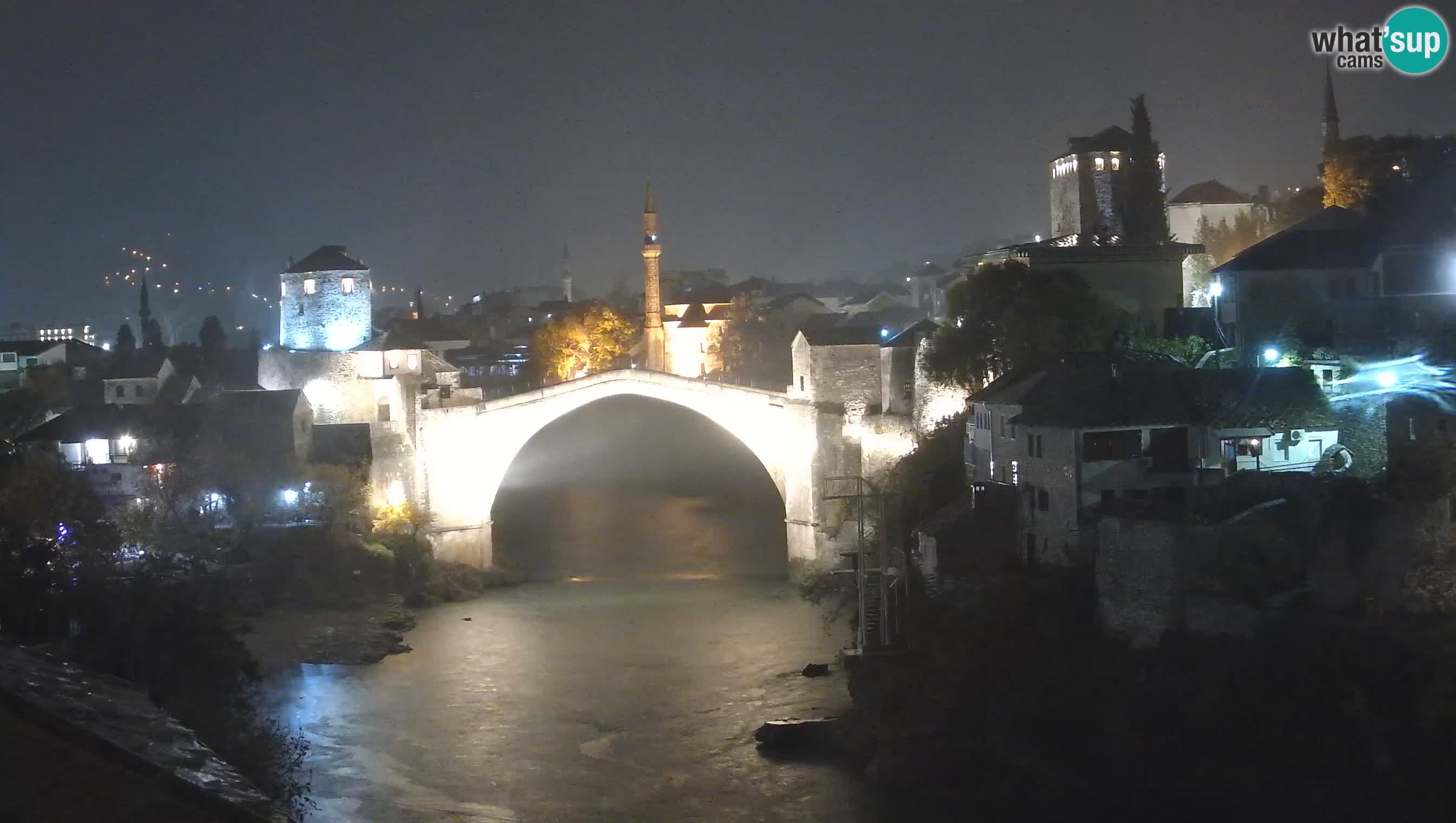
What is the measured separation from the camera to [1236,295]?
18297mm

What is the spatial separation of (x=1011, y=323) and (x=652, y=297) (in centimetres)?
1742

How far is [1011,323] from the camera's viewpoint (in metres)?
19.0

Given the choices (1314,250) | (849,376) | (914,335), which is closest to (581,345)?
(849,376)

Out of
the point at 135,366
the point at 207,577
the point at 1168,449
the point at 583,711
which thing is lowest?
the point at 583,711

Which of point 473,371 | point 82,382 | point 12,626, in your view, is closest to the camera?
point 12,626

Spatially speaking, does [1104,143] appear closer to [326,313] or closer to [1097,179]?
[1097,179]

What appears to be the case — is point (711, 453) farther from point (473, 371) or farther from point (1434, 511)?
point (1434, 511)

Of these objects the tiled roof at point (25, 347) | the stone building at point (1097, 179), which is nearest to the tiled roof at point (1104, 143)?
the stone building at point (1097, 179)

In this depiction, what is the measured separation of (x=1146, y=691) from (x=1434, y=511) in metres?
2.69

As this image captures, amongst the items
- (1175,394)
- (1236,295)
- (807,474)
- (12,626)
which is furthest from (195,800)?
(807,474)

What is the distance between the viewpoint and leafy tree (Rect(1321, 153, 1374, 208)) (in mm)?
23109

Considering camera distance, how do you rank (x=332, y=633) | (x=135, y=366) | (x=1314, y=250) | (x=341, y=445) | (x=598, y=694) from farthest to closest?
(x=135, y=366) → (x=341, y=445) → (x=332, y=633) → (x=1314, y=250) → (x=598, y=694)

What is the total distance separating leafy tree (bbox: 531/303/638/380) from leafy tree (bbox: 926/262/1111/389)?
16.4 metres

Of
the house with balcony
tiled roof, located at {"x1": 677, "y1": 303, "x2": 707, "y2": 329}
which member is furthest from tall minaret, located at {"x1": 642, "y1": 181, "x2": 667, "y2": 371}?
the house with balcony
